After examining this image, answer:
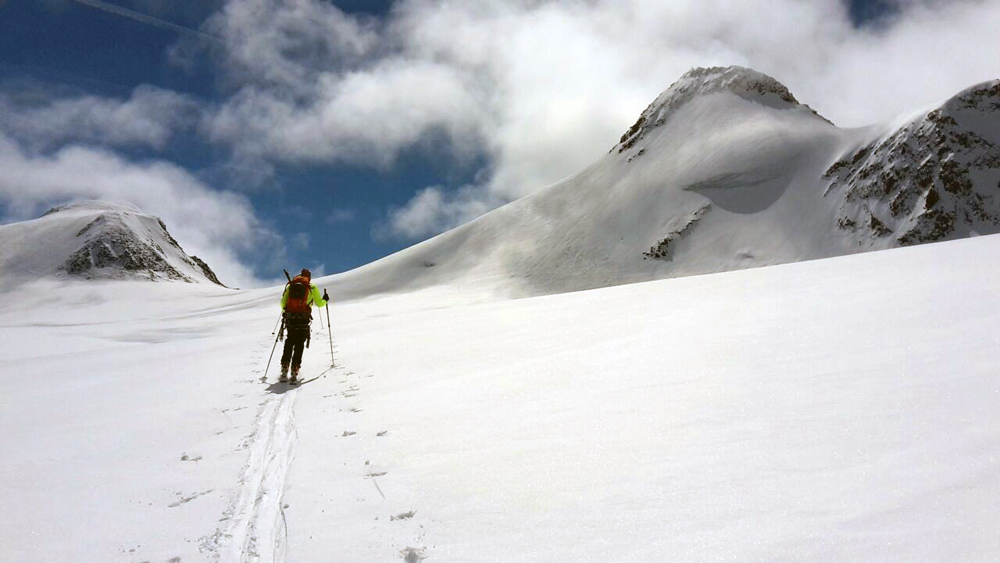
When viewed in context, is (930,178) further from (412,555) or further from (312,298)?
(412,555)

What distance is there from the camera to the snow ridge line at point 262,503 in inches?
161

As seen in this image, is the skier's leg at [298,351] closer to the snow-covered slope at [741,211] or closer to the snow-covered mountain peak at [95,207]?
the snow-covered slope at [741,211]

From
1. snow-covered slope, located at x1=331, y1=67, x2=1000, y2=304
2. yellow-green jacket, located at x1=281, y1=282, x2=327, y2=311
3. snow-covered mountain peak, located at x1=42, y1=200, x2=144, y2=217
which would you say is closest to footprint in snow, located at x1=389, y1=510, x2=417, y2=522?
yellow-green jacket, located at x1=281, y1=282, x2=327, y2=311

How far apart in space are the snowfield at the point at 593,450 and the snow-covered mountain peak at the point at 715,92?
127 metres

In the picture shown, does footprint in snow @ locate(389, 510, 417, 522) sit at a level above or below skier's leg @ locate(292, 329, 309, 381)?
below

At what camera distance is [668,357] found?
7.26 meters

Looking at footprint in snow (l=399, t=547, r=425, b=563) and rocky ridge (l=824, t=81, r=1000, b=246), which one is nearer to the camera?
footprint in snow (l=399, t=547, r=425, b=563)

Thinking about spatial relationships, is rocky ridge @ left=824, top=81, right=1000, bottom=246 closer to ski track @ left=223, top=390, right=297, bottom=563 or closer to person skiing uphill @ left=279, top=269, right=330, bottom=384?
person skiing uphill @ left=279, top=269, right=330, bottom=384

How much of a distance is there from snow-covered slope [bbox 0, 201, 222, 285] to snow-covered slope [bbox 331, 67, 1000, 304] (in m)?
71.1

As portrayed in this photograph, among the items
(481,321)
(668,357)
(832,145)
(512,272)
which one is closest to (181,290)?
(512,272)

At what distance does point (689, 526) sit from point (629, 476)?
0.79 meters

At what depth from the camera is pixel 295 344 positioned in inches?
467

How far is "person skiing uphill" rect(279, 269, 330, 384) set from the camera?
11.6m

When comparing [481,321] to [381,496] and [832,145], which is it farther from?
[832,145]
